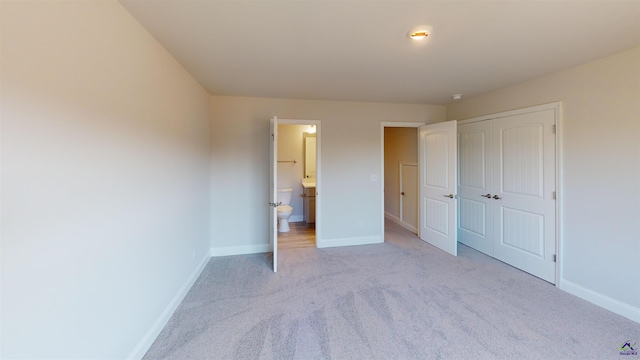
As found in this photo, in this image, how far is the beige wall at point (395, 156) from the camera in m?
4.95

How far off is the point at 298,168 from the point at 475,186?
11.0 feet

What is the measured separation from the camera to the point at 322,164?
397 cm

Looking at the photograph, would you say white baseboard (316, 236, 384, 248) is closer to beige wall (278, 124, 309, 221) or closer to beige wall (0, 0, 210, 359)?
beige wall (278, 124, 309, 221)

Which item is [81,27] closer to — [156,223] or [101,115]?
[101,115]

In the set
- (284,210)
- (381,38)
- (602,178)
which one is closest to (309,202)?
(284,210)

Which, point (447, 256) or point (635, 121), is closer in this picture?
point (635, 121)

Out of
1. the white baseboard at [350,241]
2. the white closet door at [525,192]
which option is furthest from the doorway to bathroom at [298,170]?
the white closet door at [525,192]

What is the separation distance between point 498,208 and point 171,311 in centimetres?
395

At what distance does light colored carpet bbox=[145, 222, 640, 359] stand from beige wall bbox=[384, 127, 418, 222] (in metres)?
2.17

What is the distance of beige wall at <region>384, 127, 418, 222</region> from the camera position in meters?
4.95

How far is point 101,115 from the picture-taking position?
1381 mm

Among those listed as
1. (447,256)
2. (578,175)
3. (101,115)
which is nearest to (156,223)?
(101,115)

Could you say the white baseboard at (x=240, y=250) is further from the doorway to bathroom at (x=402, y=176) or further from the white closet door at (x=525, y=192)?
the white closet door at (x=525, y=192)

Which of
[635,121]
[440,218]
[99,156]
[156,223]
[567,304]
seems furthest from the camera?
[440,218]
